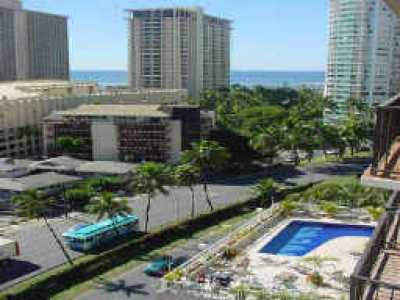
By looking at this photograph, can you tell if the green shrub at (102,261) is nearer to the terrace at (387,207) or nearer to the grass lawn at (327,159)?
the terrace at (387,207)

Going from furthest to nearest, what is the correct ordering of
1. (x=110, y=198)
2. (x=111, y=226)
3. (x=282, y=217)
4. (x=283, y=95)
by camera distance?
(x=283, y=95) < (x=282, y=217) < (x=111, y=226) < (x=110, y=198)

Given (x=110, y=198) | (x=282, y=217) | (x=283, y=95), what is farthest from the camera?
(x=283, y=95)

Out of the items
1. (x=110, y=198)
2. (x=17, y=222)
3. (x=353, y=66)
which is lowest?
(x=17, y=222)

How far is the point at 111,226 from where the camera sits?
153 ft

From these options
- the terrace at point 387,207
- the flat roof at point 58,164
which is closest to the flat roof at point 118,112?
the flat roof at point 58,164

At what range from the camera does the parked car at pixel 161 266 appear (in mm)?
38438

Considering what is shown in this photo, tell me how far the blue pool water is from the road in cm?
1143

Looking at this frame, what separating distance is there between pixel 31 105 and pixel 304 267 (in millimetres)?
61150

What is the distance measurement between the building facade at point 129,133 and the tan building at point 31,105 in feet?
16.6

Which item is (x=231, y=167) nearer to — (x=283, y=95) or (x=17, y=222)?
(x=17, y=222)

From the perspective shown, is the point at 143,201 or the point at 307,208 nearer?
the point at 307,208

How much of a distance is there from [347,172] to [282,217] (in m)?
27.1

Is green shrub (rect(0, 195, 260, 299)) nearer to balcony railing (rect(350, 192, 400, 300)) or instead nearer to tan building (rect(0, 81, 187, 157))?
balcony railing (rect(350, 192, 400, 300))

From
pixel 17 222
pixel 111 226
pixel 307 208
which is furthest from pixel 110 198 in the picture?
pixel 307 208
